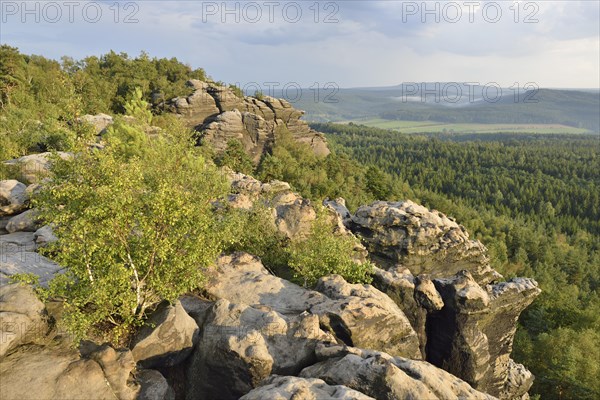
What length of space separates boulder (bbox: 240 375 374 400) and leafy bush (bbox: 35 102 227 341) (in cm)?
707

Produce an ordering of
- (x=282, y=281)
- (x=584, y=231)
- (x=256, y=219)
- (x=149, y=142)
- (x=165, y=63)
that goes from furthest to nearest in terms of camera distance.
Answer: (x=584, y=231) → (x=165, y=63) → (x=149, y=142) → (x=256, y=219) → (x=282, y=281)

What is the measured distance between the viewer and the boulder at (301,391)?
12133 millimetres

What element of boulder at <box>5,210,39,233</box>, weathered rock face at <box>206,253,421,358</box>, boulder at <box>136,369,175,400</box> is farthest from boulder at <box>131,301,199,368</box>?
boulder at <box>5,210,39,233</box>

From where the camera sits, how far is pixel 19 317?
15453 mm

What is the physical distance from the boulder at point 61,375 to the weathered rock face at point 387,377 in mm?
7681

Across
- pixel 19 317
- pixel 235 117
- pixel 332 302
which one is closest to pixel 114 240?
pixel 19 317

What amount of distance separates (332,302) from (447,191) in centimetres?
16255

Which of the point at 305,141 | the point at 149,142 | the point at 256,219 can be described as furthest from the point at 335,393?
the point at 305,141

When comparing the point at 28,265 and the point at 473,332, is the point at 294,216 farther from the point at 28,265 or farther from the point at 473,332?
the point at 28,265

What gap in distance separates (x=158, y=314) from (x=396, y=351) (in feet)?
42.4

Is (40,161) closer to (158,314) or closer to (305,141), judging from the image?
(158,314)

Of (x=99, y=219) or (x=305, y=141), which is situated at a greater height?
(x=305, y=141)

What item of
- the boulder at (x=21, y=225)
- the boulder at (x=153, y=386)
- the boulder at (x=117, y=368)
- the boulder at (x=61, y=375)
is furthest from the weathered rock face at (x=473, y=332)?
the boulder at (x=21, y=225)

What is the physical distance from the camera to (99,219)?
15.8m
